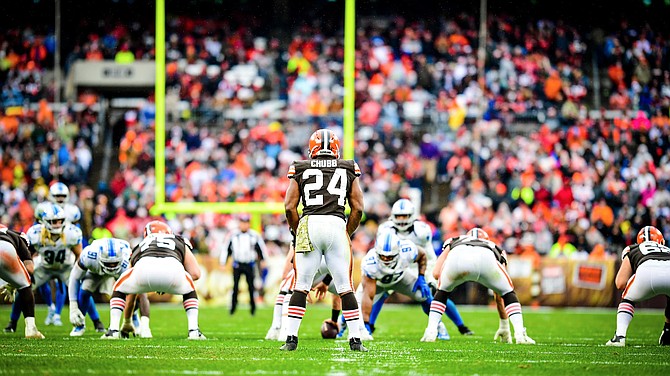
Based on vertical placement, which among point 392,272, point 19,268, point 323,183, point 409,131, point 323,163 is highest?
point 409,131

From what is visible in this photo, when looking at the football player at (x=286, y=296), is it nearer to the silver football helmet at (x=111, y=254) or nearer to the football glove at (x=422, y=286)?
the football glove at (x=422, y=286)

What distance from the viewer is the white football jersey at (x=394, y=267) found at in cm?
1042

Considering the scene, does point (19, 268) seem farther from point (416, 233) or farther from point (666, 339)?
point (666, 339)

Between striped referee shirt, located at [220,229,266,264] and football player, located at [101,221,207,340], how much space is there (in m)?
5.78

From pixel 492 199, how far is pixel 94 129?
832cm

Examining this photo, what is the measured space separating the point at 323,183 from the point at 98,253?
3.41m

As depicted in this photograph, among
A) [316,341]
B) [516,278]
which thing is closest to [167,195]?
[516,278]

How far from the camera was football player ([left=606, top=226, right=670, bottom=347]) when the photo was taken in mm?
9078

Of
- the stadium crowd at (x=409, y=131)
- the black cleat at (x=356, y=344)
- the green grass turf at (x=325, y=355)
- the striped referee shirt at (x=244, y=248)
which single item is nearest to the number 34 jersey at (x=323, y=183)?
the black cleat at (x=356, y=344)

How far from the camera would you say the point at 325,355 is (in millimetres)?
7801

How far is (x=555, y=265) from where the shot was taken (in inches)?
729

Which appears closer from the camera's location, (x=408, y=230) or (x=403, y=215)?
(x=403, y=215)

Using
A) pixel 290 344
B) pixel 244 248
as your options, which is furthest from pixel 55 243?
pixel 244 248

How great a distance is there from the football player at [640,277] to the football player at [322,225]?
2.74 meters
